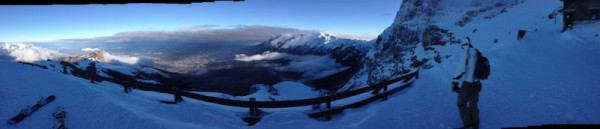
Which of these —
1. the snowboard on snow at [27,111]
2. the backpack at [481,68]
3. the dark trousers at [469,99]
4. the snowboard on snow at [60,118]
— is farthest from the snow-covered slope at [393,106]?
the backpack at [481,68]

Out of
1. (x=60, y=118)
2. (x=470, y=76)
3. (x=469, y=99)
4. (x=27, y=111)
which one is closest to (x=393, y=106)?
(x=469, y=99)

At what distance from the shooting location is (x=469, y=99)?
779cm

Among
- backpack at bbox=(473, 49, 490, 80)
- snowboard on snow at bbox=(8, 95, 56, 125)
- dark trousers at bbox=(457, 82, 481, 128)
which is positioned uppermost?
backpack at bbox=(473, 49, 490, 80)

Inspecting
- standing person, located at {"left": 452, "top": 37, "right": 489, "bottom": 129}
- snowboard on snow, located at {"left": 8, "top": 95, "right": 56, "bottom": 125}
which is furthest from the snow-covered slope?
standing person, located at {"left": 452, "top": 37, "right": 489, "bottom": 129}

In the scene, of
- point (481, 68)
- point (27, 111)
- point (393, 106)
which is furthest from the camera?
Answer: point (393, 106)

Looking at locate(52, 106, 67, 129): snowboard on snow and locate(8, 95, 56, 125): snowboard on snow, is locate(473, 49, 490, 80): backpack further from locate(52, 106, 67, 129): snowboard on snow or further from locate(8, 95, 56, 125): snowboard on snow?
locate(8, 95, 56, 125): snowboard on snow

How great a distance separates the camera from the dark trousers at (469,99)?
7.71m

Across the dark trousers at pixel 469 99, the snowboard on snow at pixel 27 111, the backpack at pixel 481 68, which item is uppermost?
the backpack at pixel 481 68

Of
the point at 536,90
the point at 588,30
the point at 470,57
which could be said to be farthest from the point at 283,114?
the point at 588,30

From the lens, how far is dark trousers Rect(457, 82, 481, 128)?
7.71m

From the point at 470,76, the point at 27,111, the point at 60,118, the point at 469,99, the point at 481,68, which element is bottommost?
the point at 27,111

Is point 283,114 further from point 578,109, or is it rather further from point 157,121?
point 578,109

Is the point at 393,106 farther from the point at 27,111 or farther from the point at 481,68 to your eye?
the point at 27,111

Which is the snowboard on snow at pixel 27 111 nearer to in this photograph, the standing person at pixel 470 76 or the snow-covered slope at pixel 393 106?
the snow-covered slope at pixel 393 106
